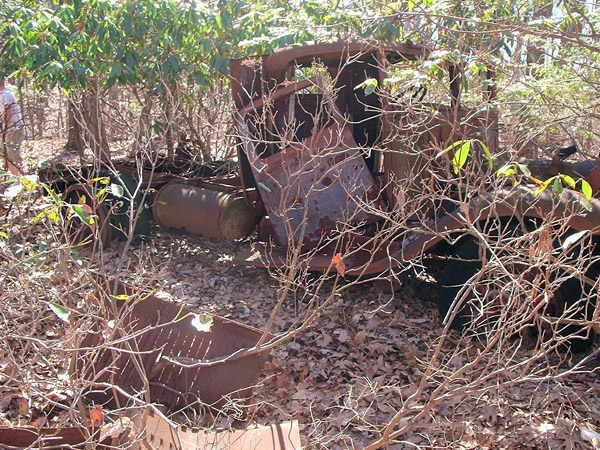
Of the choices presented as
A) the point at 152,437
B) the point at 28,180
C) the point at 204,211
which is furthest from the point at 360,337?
the point at 28,180

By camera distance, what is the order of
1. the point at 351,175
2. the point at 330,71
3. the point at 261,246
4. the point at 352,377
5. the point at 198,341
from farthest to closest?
the point at 330,71 < the point at 261,246 < the point at 351,175 < the point at 352,377 < the point at 198,341

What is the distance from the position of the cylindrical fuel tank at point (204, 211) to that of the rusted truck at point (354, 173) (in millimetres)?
13

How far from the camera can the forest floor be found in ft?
11.9

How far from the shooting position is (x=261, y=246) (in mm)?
5633

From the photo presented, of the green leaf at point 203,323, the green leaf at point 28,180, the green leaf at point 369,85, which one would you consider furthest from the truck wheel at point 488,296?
the green leaf at point 28,180

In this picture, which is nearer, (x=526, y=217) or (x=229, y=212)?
(x=526, y=217)

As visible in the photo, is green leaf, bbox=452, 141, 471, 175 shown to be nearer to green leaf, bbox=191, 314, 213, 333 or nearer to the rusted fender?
the rusted fender

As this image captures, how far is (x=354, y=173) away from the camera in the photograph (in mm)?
5121

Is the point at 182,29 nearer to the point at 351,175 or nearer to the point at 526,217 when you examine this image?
the point at 351,175

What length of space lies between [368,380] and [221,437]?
96cm

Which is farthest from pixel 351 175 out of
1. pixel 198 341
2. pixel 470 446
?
pixel 470 446

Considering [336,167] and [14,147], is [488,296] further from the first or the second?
[14,147]

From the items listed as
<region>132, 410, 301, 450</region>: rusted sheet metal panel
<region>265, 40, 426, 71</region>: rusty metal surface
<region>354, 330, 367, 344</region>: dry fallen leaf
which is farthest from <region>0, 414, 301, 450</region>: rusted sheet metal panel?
<region>265, 40, 426, 71</region>: rusty metal surface

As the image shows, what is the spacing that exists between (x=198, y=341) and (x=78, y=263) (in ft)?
3.66
